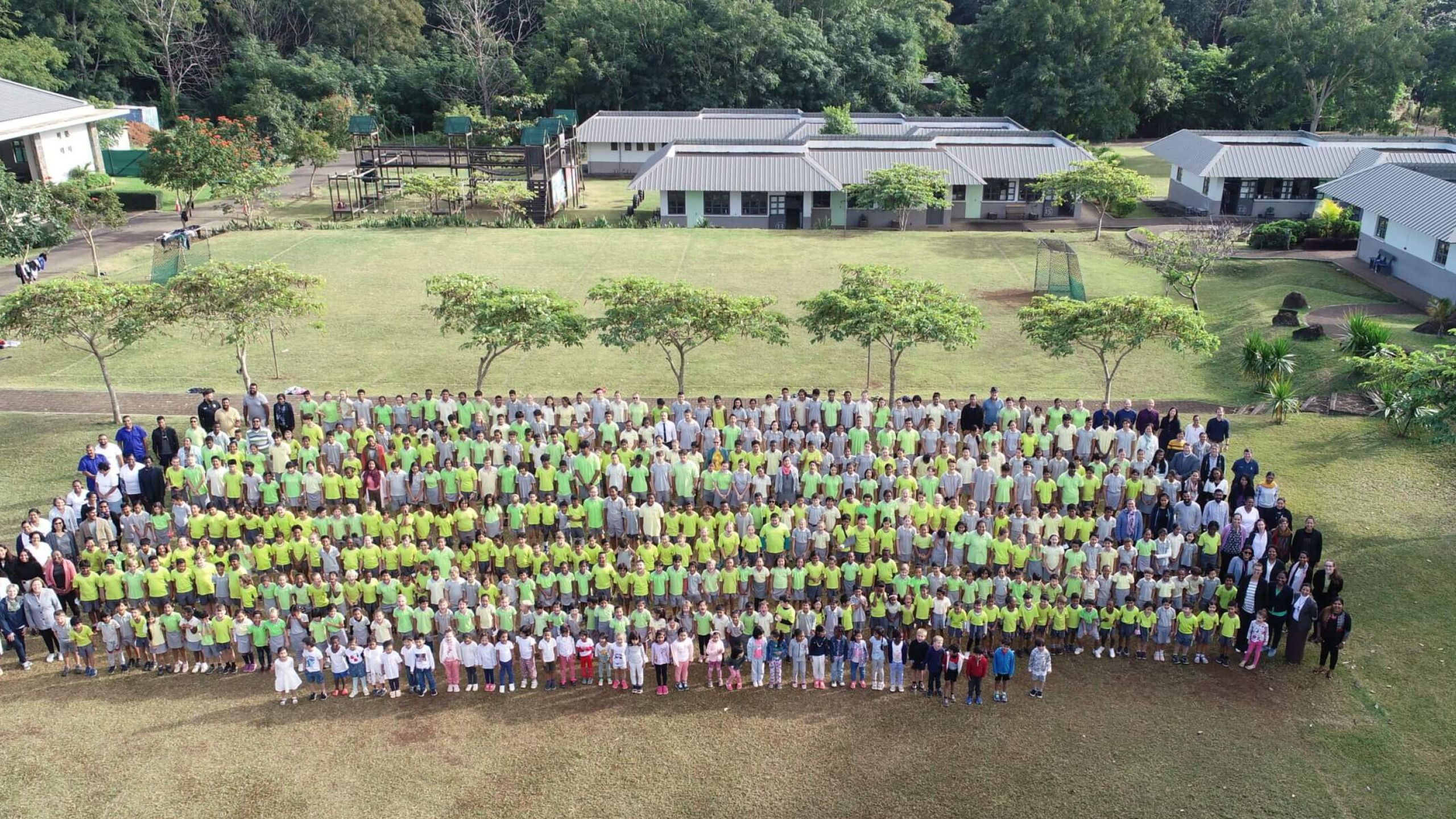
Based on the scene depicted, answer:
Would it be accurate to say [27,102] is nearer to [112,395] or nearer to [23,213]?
[23,213]

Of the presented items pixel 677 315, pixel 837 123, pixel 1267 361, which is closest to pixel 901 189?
pixel 837 123

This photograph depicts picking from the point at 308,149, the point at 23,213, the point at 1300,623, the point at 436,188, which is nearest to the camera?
Result: the point at 1300,623

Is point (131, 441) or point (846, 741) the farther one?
point (131, 441)

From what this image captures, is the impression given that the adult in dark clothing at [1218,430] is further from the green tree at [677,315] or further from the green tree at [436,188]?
the green tree at [436,188]

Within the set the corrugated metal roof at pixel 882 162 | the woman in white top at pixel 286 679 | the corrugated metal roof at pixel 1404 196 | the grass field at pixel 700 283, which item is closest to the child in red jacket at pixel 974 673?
the woman in white top at pixel 286 679

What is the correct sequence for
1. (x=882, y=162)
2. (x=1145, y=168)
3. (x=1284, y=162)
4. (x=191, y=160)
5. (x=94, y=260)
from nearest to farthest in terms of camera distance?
(x=94, y=260)
(x=191, y=160)
(x=882, y=162)
(x=1284, y=162)
(x=1145, y=168)

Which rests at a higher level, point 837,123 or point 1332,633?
point 837,123
